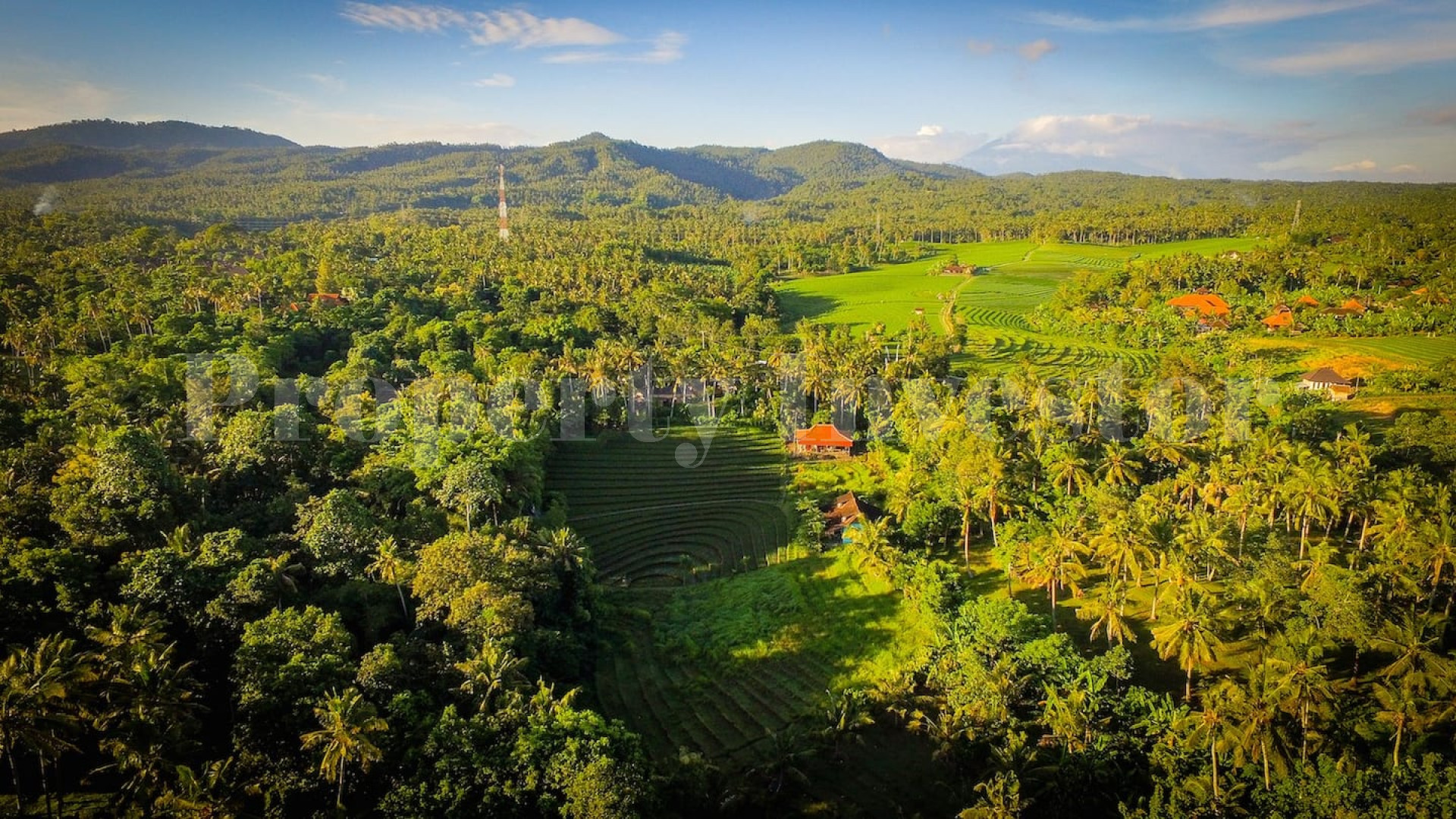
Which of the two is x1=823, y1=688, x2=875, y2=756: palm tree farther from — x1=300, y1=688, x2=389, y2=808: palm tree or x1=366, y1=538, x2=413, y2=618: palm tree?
x1=366, y1=538, x2=413, y2=618: palm tree

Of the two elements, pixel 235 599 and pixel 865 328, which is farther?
pixel 865 328

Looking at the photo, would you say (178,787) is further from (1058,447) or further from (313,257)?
(313,257)

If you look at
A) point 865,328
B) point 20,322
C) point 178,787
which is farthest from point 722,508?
point 20,322

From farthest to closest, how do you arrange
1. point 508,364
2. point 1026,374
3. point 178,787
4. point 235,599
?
point 508,364 < point 1026,374 < point 235,599 < point 178,787

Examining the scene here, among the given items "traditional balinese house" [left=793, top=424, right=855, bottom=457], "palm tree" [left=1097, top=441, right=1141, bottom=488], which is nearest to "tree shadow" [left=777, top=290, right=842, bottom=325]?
"traditional balinese house" [left=793, top=424, right=855, bottom=457]

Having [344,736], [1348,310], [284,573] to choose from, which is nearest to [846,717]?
[344,736]

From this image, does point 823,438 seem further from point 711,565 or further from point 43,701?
point 43,701
